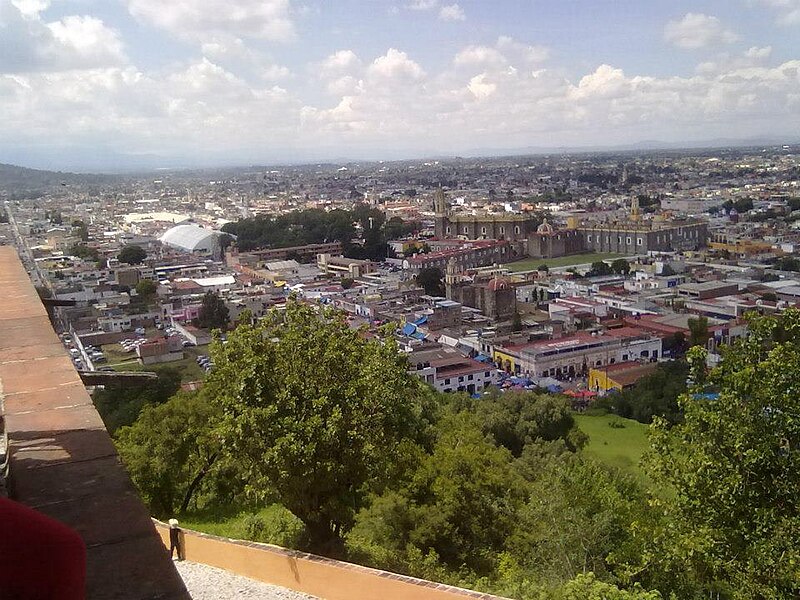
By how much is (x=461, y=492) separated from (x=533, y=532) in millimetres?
570

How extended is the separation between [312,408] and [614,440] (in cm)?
851

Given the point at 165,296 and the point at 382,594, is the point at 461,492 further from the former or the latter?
the point at 165,296

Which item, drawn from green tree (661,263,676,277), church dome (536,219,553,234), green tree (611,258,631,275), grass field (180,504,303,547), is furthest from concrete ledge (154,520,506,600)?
church dome (536,219,553,234)

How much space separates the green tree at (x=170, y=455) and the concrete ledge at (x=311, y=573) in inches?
58.2

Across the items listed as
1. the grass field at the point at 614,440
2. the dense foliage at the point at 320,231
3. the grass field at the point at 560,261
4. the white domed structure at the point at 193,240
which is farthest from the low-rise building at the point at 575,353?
the white domed structure at the point at 193,240

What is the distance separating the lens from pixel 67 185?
41344mm

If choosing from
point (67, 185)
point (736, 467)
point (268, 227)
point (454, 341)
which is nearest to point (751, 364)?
point (736, 467)

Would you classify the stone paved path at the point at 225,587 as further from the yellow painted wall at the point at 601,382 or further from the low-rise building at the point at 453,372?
the yellow painted wall at the point at 601,382

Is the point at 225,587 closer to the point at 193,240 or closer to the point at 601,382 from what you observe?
the point at 601,382

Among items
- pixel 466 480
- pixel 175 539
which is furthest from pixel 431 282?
pixel 175 539

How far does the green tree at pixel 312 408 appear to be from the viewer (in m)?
3.19

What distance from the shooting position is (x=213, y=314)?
17.9 m

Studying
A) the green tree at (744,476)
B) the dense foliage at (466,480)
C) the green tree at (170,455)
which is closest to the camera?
the green tree at (744,476)

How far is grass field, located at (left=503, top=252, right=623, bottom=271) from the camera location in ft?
102
